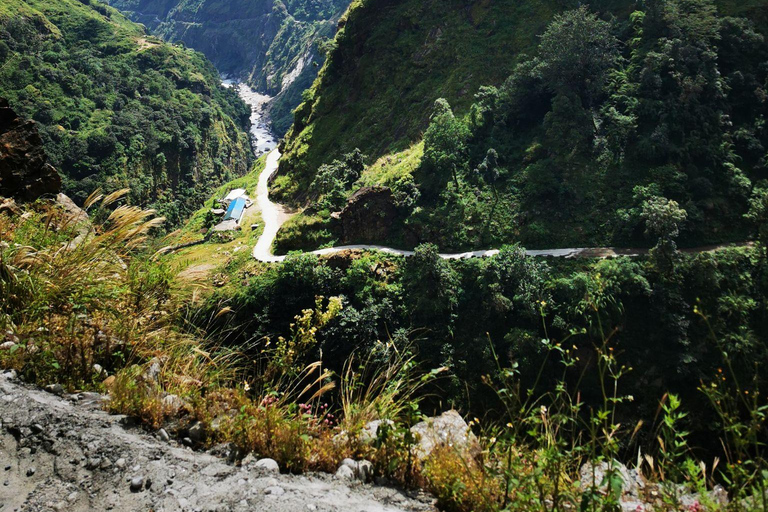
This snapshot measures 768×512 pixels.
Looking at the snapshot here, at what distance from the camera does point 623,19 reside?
1774 inches

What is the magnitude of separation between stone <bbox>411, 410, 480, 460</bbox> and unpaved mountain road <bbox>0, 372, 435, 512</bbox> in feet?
1.61

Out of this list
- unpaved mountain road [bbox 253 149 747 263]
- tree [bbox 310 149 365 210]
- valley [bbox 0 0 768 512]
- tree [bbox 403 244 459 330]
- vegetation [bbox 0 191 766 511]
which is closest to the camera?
vegetation [bbox 0 191 766 511]

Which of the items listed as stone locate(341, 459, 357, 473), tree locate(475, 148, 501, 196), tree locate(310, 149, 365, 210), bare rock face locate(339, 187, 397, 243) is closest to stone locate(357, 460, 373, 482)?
stone locate(341, 459, 357, 473)

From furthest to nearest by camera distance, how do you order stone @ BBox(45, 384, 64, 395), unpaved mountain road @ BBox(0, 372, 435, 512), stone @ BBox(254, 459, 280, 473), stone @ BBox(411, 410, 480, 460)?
stone @ BBox(45, 384, 64, 395) < stone @ BBox(411, 410, 480, 460) < stone @ BBox(254, 459, 280, 473) < unpaved mountain road @ BBox(0, 372, 435, 512)

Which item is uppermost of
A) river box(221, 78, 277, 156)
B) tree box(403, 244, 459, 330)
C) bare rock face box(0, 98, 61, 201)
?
river box(221, 78, 277, 156)

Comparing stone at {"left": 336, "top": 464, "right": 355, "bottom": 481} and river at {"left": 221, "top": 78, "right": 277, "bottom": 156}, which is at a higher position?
river at {"left": 221, "top": 78, "right": 277, "bottom": 156}

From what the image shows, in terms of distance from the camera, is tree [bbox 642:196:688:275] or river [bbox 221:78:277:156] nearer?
tree [bbox 642:196:688:275]

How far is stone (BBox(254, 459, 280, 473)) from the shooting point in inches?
151

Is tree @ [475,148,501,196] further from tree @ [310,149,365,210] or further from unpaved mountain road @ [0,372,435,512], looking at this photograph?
unpaved mountain road @ [0,372,435,512]

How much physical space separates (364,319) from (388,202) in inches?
538

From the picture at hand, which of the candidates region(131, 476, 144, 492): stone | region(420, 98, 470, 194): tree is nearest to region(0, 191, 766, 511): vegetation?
region(131, 476, 144, 492): stone

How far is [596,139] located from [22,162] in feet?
125

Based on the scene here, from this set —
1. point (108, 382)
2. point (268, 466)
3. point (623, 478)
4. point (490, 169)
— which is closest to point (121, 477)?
point (268, 466)

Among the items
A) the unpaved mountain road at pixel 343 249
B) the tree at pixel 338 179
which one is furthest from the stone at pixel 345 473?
the tree at pixel 338 179
